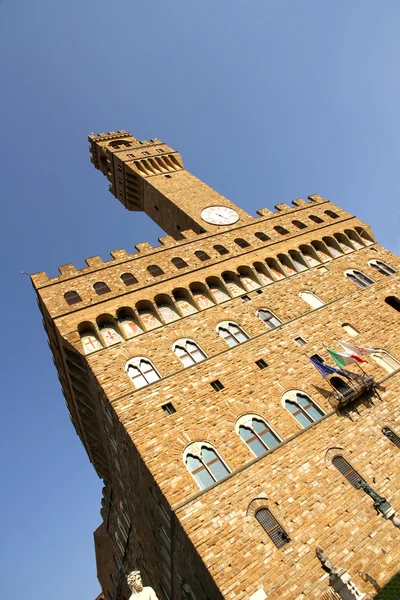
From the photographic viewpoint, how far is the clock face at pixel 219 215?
20391 mm

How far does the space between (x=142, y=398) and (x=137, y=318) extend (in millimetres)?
3419

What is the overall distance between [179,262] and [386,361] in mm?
8933

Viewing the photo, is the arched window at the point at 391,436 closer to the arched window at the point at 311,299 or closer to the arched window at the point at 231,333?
the arched window at the point at 231,333

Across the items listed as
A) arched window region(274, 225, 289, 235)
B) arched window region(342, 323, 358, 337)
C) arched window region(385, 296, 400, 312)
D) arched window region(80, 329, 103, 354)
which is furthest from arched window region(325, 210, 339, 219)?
arched window region(80, 329, 103, 354)

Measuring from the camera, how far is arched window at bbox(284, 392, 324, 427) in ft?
38.6

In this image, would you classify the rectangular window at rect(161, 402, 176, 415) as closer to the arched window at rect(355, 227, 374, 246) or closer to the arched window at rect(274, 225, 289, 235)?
the arched window at rect(274, 225, 289, 235)

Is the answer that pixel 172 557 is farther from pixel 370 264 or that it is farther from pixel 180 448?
pixel 370 264

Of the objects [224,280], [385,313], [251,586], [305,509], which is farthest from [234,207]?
[251,586]

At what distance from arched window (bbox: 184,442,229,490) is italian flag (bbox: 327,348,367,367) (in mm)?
4901

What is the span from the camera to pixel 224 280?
16.6m

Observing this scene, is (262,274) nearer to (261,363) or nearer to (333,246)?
(333,246)

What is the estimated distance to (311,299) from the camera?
1614cm

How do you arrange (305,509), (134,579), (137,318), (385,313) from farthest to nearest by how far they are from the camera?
(385,313)
(137,318)
(305,509)
(134,579)

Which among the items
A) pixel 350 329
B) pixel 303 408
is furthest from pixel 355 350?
pixel 303 408
